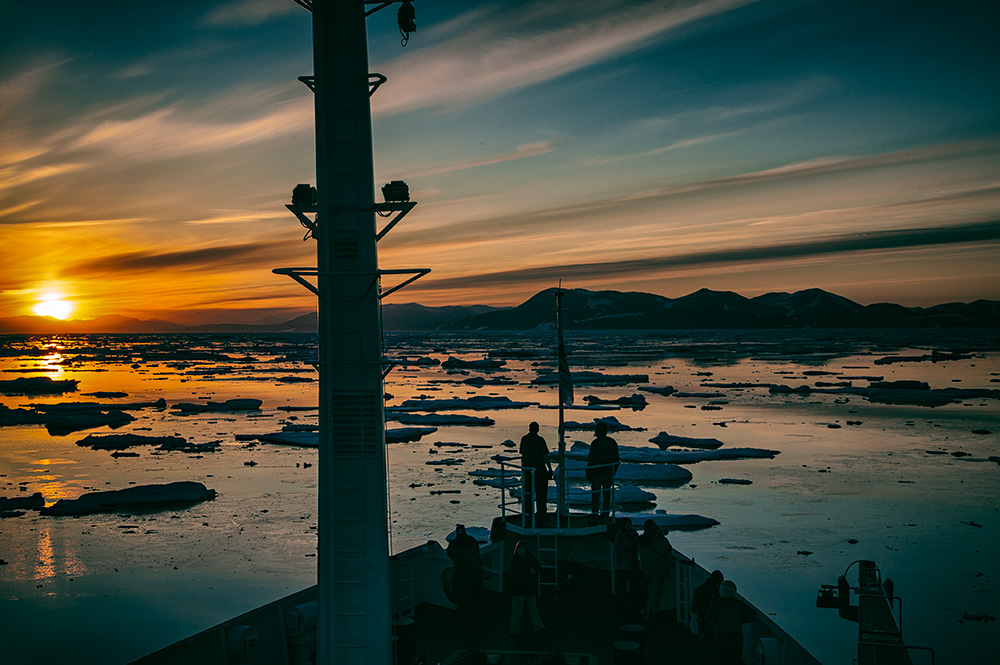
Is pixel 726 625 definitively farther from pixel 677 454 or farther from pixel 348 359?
pixel 677 454

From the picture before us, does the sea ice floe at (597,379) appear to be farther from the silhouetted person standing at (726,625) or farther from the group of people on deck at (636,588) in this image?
the silhouetted person standing at (726,625)

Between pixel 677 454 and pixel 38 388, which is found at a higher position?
pixel 38 388

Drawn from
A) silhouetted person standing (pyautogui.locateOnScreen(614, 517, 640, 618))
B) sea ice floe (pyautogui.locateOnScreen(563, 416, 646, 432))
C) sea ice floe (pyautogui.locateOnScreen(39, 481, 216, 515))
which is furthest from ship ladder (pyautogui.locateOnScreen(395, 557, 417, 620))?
sea ice floe (pyautogui.locateOnScreen(563, 416, 646, 432))

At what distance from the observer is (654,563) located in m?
10.7

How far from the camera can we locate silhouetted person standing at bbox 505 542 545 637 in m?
10.1

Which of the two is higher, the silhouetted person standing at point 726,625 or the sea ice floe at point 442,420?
the silhouetted person standing at point 726,625

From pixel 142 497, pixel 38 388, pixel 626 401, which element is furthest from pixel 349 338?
pixel 38 388

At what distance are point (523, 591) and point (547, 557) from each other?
2193 mm

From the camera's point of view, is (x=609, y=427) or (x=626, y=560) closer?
(x=626, y=560)

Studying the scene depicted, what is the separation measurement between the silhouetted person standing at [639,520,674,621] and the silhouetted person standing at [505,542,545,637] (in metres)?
1.55

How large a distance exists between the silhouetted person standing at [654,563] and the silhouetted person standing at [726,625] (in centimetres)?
163

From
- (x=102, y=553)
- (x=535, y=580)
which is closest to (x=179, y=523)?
(x=102, y=553)

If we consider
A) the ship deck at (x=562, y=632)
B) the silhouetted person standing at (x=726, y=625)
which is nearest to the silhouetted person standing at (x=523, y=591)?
the ship deck at (x=562, y=632)

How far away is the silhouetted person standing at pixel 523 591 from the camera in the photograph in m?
10.1
